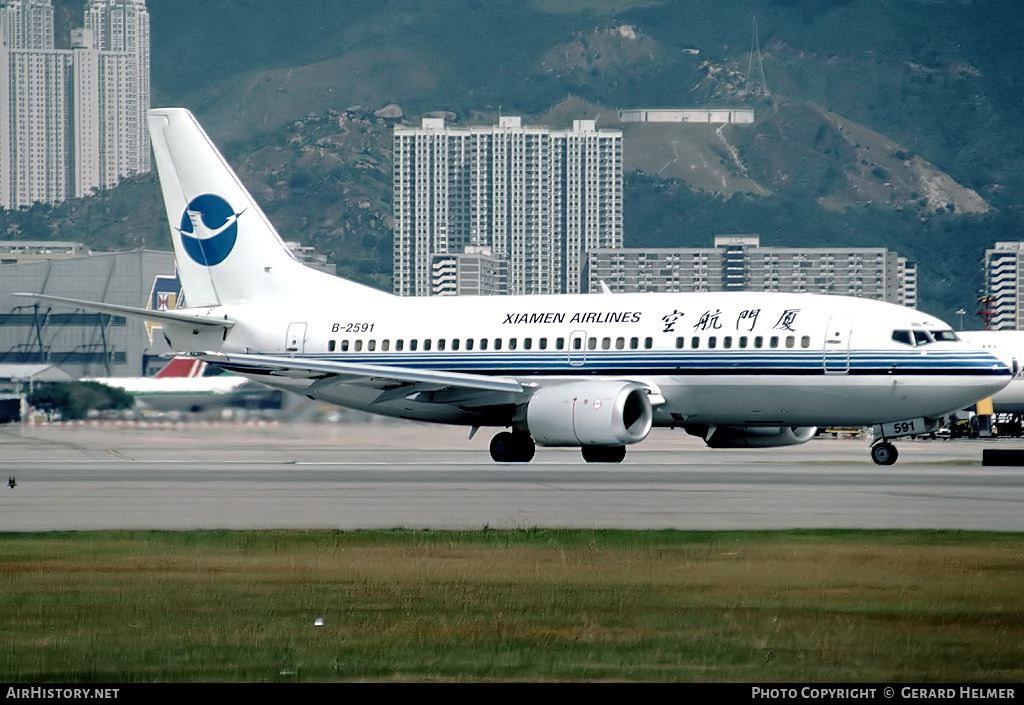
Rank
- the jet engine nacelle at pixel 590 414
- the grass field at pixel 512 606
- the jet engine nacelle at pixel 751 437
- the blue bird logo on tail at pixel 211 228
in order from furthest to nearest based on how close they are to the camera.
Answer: the blue bird logo on tail at pixel 211 228, the jet engine nacelle at pixel 751 437, the jet engine nacelle at pixel 590 414, the grass field at pixel 512 606

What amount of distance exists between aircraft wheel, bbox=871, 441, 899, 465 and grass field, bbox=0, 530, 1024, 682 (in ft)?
61.7

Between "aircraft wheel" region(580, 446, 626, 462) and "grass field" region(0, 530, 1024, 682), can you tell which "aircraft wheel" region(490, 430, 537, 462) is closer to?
"aircraft wheel" region(580, 446, 626, 462)

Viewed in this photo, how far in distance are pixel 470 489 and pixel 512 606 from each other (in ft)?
48.9

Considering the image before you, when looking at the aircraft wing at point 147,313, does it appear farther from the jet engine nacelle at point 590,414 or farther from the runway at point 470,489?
the jet engine nacelle at point 590,414

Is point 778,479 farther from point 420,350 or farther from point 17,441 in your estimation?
point 17,441

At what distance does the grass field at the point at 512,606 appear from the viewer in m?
12.5

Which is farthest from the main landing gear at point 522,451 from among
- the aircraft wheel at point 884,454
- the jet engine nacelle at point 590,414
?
the aircraft wheel at point 884,454

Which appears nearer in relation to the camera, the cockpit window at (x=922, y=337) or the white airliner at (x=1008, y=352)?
the cockpit window at (x=922, y=337)

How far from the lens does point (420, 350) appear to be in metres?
44.3

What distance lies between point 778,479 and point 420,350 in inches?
542

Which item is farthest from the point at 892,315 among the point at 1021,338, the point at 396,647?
the point at 1021,338

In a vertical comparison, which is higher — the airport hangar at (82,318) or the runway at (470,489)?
the airport hangar at (82,318)

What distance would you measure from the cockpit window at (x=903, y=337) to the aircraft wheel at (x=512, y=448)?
9447 millimetres

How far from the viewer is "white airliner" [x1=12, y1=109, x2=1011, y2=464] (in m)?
38.9
